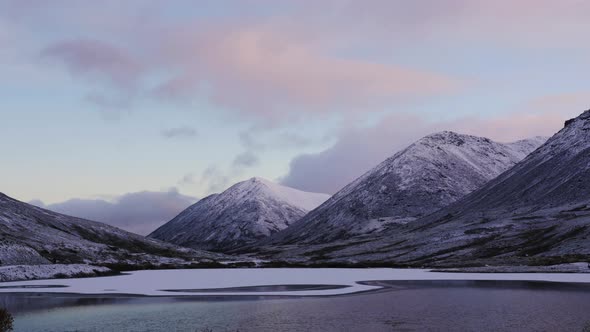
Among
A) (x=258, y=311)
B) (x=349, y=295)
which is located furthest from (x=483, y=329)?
(x=349, y=295)

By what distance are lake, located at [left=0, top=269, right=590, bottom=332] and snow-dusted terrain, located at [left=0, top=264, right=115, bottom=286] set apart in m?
27.7

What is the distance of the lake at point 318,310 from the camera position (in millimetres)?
41250

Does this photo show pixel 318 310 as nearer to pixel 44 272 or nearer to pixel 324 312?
pixel 324 312

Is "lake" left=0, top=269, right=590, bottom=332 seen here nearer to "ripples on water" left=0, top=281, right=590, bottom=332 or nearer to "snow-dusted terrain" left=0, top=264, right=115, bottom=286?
"ripples on water" left=0, top=281, right=590, bottom=332

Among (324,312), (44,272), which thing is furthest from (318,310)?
(44,272)

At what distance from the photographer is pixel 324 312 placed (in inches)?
1924

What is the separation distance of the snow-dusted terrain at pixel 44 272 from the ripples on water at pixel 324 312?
34.3m

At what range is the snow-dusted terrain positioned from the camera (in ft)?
317

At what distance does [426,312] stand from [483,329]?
9032mm

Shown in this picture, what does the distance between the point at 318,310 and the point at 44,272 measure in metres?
71.3

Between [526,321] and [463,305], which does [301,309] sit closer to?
[463,305]

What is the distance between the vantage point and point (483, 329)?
38906 millimetres

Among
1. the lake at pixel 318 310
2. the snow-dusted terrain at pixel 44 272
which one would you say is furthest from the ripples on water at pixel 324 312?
the snow-dusted terrain at pixel 44 272

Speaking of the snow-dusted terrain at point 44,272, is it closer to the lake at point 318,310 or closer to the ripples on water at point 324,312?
the lake at point 318,310
